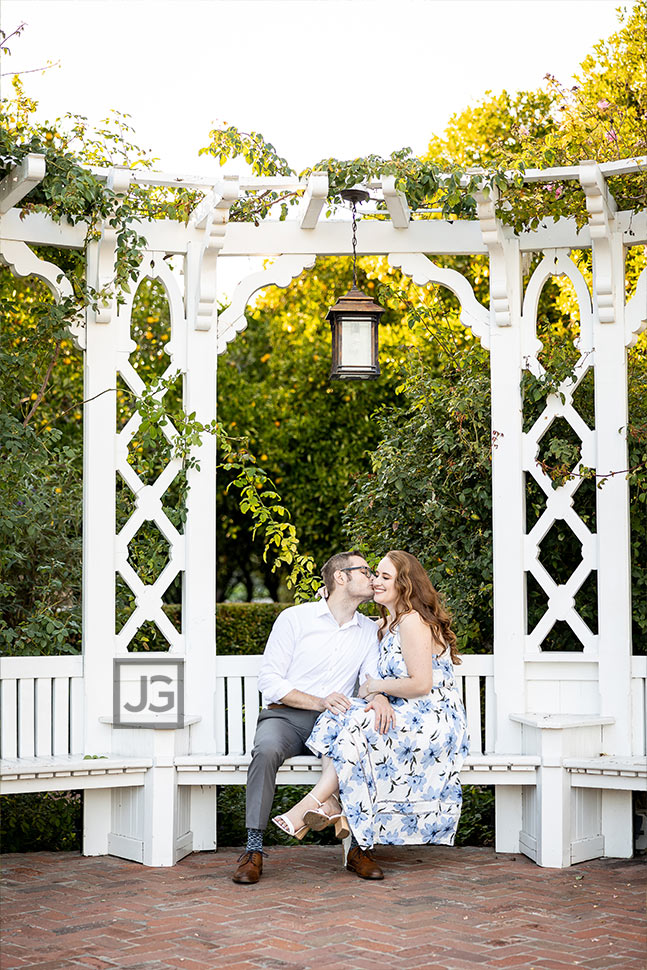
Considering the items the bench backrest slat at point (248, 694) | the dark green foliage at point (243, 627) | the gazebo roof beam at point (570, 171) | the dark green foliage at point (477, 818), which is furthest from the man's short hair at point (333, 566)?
the dark green foliage at point (243, 627)

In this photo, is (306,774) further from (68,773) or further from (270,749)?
(68,773)

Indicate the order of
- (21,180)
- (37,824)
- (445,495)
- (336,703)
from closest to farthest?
(21,180)
(336,703)
(37,824)
(445,495)

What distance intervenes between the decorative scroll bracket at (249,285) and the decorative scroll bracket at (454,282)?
1.48 feet

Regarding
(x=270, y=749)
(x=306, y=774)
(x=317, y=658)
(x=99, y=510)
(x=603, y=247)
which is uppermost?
(x=603, y=247)

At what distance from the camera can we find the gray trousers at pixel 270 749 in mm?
4594

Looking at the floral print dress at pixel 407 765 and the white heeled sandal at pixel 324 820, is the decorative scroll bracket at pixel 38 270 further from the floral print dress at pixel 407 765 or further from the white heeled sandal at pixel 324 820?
the white heeled sandal at pixel 324 820

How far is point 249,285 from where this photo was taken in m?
5.41

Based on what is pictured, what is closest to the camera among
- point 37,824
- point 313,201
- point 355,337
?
point 355,337

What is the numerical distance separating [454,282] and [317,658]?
187 centimetres

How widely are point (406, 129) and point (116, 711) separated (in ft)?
26.3

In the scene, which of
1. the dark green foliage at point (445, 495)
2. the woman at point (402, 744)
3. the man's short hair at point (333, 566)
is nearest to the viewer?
the woman at point (402, 744)

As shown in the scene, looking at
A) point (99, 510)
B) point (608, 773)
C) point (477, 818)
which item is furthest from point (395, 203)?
point (477, 818)

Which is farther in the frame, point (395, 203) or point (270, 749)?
point (395, 203)

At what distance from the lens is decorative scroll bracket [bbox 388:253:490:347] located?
539cm
